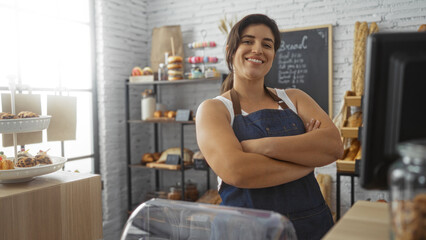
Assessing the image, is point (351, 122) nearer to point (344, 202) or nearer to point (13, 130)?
point (344, 202)

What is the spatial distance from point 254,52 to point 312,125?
1.29 feet

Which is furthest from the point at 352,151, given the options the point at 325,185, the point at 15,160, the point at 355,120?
the point at 15,160

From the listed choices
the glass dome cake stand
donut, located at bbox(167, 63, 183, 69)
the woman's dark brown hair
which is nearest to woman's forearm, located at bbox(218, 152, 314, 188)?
the woman's dark brown hair

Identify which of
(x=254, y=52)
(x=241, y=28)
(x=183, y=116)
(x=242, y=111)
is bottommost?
(x=183, y=116)

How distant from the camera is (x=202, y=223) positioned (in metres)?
0.94

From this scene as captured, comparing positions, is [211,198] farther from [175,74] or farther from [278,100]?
[278,100]

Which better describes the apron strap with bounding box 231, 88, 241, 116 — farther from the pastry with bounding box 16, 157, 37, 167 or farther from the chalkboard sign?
the chalkboard sign

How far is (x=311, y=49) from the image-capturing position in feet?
10.8

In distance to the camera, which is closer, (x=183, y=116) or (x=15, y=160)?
(x=15, y=160)

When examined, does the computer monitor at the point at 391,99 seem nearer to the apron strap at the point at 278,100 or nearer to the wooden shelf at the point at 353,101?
the apron strap at the point at 278,100

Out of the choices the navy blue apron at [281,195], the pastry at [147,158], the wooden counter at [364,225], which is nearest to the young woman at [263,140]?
the navy blue apron at [281,195]

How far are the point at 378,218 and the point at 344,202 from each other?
8.21 feet

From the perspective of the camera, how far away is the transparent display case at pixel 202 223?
2.74ft

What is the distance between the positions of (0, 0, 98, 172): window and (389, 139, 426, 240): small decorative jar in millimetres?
2643
